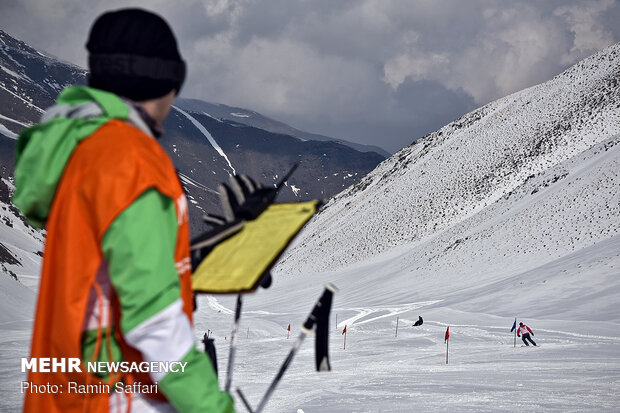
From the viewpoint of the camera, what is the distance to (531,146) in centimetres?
7806

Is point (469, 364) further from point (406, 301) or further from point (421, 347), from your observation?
point (406, 301)

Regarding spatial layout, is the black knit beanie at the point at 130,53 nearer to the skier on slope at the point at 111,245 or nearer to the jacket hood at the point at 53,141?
the skier on slope at the point at 111,245

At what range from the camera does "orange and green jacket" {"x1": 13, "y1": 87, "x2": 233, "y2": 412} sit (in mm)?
1763

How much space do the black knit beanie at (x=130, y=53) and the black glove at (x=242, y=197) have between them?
0.55m

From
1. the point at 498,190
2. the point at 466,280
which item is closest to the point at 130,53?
the point at 466,280

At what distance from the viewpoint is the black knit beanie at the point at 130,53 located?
2072 mm

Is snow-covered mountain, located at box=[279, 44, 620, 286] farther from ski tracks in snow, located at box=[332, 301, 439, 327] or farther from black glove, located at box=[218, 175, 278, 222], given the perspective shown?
black glove, located at box=[218, 175, 278, 222]

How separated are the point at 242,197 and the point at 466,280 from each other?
45.7 m

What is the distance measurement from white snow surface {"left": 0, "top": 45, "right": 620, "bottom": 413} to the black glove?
4.68 ft

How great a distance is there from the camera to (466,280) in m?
46.3

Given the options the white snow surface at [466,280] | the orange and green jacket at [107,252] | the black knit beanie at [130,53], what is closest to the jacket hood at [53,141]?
the orange and green jacket at [107,252]

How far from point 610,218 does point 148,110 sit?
45578 millimetres

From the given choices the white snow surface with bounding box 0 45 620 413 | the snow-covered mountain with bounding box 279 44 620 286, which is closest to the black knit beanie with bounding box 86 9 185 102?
the white snow surface with bounding box 0 45 620 413

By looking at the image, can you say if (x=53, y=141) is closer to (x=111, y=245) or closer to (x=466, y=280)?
(x=111, y=245)
